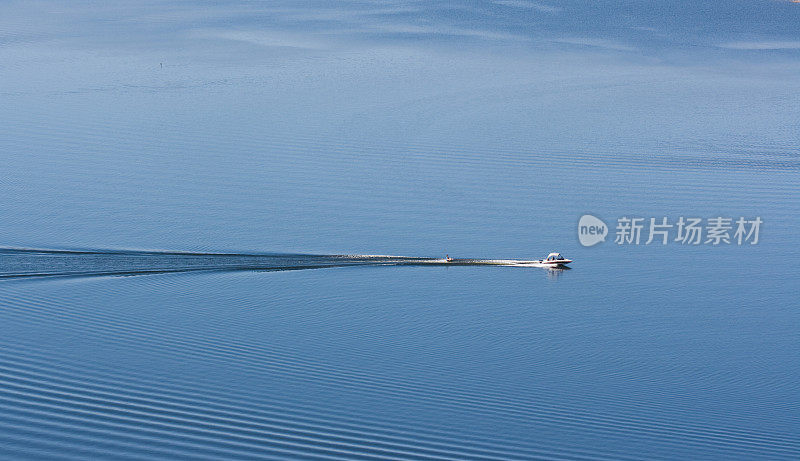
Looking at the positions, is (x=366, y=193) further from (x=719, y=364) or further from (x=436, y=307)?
(x=719, y=364)

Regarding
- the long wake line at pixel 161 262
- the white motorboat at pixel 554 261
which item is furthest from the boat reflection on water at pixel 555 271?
the long wake line at pixel 161 262

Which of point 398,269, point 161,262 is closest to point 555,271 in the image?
point 398,269

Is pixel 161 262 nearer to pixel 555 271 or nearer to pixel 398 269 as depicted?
pixel 398 269

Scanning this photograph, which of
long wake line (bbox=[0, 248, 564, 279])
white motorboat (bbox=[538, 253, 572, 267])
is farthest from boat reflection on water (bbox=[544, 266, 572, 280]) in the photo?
long wake line (bbox=[0, 248, 564, 279])

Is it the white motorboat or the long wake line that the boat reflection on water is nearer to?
the white motorboat

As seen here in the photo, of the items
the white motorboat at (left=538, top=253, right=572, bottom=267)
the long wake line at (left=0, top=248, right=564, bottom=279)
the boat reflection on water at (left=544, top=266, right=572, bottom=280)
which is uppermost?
the white motorboat at (left=538, top=253, right=572, bottom=267)

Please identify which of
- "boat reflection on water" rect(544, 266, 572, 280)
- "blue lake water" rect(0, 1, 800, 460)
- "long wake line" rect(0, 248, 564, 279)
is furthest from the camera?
"boat reflection on water" rect(544, 266, 572, 280)

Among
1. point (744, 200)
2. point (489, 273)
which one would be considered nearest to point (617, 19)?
point (744, 200)
